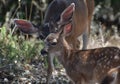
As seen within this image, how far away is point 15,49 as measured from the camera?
40.1 ft

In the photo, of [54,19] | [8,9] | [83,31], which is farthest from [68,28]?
[8,9]

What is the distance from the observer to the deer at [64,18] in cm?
1107

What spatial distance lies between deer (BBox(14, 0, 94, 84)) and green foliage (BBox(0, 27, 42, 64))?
61 centimetres

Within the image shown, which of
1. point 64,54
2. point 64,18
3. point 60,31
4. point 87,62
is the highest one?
point 64,18

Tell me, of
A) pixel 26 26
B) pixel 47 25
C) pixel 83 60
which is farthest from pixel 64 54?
pixel 26 26

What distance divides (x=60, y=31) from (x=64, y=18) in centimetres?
25

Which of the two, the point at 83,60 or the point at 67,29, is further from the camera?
the point at 67,29

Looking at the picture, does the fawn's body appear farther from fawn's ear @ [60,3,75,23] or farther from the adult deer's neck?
fawn's ear @ [60,3,75,23]

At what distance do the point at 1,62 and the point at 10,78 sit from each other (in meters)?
0.40

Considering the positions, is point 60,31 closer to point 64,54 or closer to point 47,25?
point 47,25

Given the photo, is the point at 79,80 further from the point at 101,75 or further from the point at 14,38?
the point at 14,38

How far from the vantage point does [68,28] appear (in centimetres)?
1117

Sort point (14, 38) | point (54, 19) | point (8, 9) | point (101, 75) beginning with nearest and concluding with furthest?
1. point (101, 75)
2. point (54, 19)
3. point (14, 38)
4. point (8, 9)

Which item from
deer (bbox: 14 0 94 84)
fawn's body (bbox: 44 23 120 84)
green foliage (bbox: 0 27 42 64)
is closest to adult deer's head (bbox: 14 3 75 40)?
deer (bbox: 14 0 94 84)
